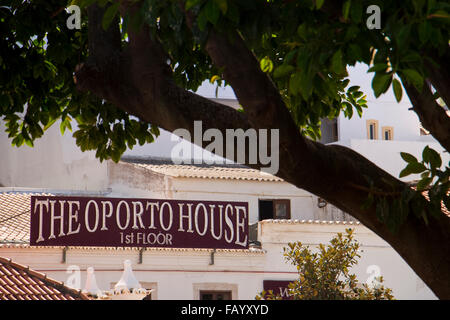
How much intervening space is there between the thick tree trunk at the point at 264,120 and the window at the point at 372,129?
23639 mm

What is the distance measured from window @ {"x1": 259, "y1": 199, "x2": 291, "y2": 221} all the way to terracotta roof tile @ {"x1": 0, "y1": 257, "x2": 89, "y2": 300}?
928 centimetres

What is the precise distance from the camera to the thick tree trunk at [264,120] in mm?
3891

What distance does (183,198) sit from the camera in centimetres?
2122

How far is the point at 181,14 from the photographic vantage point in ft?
12.2

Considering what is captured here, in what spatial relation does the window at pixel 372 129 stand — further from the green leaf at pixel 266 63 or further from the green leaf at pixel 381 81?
the green leaf at pixel 381 81

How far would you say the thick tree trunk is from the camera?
389 centimetres

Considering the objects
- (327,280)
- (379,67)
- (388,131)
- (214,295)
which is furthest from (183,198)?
(379,67)

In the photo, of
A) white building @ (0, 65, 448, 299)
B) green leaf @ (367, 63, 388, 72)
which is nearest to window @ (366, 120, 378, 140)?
white building @ (0, 65, 448, 299)

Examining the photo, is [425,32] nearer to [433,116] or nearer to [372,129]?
[433,116]

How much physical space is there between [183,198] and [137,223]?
2881 mm

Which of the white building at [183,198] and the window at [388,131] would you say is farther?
the window at [388,131]

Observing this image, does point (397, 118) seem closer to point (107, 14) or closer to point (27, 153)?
point (27, 153)

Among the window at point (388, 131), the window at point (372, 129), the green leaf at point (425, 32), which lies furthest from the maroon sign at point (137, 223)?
the green leaf at point (425, 32)
